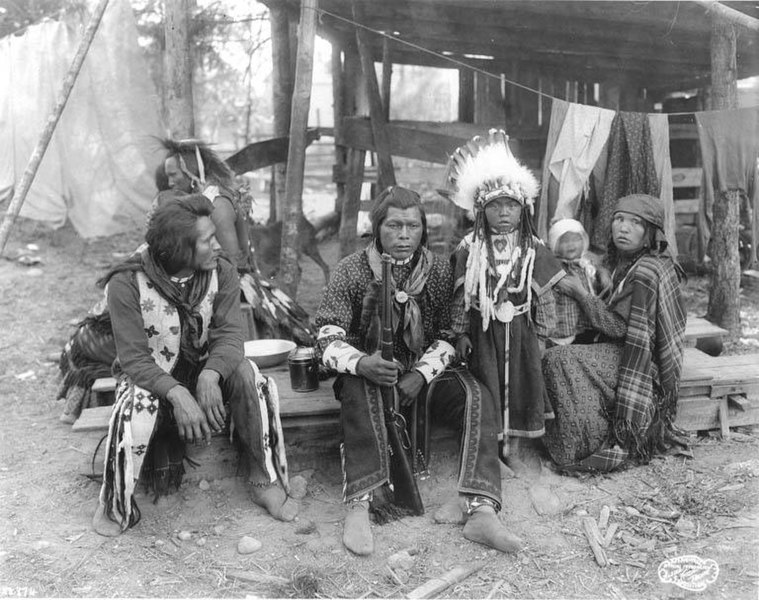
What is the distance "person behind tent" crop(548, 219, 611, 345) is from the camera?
12.1ft

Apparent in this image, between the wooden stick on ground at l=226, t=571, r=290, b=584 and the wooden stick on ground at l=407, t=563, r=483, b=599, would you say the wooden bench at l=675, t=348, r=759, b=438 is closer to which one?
the wooden stick on ground at l=407, t=563, r=483, b=599

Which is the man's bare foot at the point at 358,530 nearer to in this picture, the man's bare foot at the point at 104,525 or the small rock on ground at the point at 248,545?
the small rock on ground at the point at 248,545

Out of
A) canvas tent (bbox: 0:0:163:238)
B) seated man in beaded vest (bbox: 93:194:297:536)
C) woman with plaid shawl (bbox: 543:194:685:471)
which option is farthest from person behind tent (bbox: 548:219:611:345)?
canvas tent (bbox: 0:0:163:238)

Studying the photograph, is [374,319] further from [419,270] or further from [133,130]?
[133,130]

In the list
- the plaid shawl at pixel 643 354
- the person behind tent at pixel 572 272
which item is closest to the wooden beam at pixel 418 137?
the person behind tent at pixel 572 272

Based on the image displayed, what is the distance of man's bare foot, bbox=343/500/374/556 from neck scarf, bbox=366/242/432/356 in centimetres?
74

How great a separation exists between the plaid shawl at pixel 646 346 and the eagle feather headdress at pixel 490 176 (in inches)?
28.0

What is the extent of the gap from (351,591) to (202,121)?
19.7 meters

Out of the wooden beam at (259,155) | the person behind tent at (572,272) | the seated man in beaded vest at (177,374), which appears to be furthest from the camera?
the wooden beam at (259,155)

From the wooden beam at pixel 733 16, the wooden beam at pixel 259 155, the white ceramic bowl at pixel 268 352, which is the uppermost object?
the wooden beam at pixel 733 16

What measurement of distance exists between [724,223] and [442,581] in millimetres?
3758

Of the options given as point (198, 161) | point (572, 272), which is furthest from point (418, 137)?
point (572, 272)

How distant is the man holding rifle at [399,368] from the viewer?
2988mm

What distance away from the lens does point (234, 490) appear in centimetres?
333
